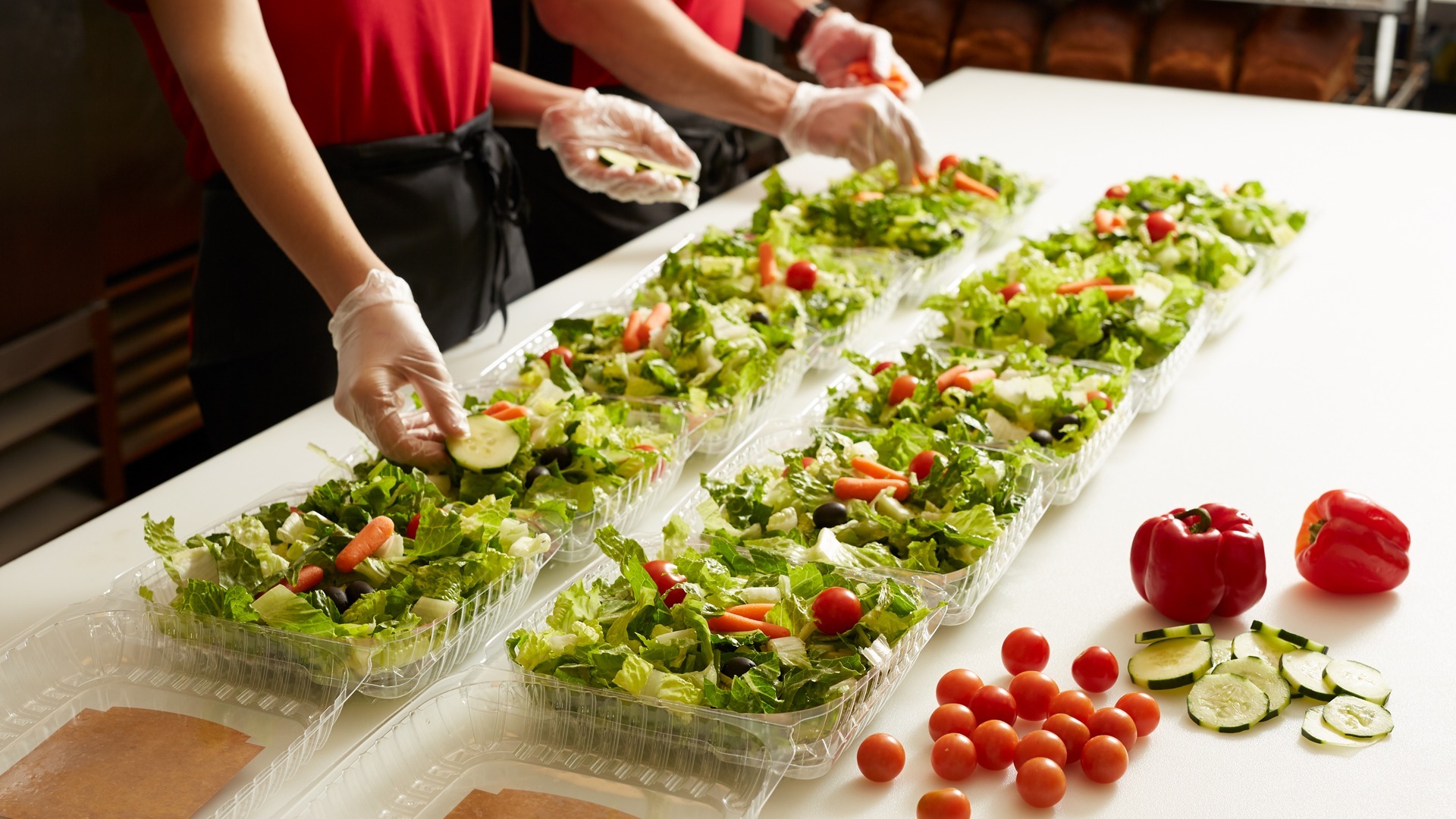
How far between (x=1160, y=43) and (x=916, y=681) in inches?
179

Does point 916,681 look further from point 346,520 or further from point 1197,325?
point 1197,325

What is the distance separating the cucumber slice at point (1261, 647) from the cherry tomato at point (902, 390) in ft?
2.33

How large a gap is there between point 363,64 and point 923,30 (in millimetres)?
4041

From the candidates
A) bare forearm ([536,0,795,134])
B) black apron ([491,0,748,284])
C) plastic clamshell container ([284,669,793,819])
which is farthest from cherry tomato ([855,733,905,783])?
black apron ([491,0,748,284])

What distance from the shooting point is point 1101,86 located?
4629mm

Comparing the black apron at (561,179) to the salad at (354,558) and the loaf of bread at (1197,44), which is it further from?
the loaf of bread at (1197,44)

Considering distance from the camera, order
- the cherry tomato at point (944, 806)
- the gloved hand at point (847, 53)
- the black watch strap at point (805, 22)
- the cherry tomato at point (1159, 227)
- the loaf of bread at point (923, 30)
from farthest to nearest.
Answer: the loaf of bread at point (923, 30)
the black watch strap at point (805, 22)
the gloved hand at point (847, 53)
the cherry tomato at point (1159, 227)
the cherry tomato at point (944, 806)

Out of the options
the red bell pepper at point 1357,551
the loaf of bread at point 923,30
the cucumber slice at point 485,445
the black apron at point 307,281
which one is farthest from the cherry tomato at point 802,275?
the loaf of bread at point 923,30

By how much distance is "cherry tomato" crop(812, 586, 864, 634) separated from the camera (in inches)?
60.7

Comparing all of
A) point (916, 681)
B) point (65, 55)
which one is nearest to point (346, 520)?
point (916, 681)

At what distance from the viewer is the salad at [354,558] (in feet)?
5.29

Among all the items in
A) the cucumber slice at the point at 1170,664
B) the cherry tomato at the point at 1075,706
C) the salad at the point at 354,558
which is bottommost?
the cucumber slice at the point at 1170,664

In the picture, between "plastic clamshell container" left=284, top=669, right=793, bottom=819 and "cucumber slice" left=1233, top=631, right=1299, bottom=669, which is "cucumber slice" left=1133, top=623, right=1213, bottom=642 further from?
"plastic clamshell container" left=284, top=669, right=793, bottom=819

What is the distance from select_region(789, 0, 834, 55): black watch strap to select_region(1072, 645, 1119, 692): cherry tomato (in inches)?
107
